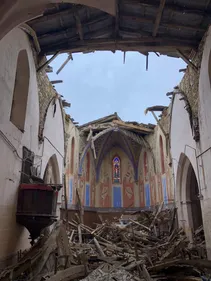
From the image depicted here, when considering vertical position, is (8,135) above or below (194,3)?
below

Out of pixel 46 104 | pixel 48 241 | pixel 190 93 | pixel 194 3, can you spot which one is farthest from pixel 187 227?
pixel 194 3

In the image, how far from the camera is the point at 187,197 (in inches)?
478

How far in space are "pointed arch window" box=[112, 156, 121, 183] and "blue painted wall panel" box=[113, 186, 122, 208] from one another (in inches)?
28.3

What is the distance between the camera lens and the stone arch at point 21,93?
7691 mm

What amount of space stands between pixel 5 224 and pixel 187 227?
27.9 ft

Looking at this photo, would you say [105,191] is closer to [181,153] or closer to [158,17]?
[181,153]

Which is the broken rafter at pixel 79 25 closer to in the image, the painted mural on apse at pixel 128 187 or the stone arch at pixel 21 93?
the stone arch at pixel 21 93

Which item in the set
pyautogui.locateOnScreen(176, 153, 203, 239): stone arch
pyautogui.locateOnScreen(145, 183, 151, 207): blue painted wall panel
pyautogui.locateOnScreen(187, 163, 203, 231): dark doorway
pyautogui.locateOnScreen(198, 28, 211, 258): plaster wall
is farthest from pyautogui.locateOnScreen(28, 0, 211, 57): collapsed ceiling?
pyautogui.locateOnScreen(145, 183, 151, 207): blue painted wall panel

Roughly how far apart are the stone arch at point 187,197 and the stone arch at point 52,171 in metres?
6.11

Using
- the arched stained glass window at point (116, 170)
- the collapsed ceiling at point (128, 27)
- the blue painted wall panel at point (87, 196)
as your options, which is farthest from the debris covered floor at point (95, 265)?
the arched stained glass window at point (116, 170)

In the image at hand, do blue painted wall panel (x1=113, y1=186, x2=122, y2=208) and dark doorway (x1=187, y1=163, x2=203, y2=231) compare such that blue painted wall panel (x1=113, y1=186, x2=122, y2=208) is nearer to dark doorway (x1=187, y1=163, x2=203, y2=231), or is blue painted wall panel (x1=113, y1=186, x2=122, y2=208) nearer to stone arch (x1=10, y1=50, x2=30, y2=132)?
dark doorway (x1=187, y1=163, x2=203, y2=231)

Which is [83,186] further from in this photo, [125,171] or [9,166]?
[9,166]

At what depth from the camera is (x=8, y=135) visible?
6441mm

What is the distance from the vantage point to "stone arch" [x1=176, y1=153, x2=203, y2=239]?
11.6 meters
